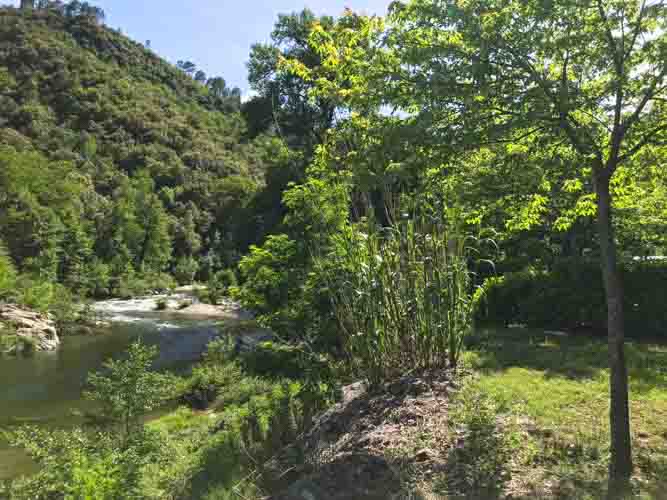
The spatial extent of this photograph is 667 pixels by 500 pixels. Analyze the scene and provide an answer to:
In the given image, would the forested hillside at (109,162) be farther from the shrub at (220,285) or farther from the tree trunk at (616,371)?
the tree trunk at (616,371)

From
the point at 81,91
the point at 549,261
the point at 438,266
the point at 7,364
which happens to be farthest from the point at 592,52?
the point at 81,91

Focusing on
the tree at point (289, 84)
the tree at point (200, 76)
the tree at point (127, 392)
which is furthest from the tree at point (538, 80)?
the tree at point (200, 76)

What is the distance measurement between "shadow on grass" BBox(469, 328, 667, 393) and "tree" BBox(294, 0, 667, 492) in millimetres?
2084

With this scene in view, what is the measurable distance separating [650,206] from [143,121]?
6278cm

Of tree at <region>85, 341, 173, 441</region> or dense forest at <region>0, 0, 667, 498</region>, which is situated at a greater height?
dense forest at <region>0, 0, 667, 498</region>

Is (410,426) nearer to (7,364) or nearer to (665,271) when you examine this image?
(665,271)

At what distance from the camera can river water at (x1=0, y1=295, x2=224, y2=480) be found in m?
8.92

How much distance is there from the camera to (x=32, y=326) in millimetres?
16484

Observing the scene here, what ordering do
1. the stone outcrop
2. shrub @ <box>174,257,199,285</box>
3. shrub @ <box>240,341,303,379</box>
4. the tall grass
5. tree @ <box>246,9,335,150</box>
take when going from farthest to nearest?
shrub @ <box>174,257,199,285</box> → tree @ <box>246,9,335,150</box> → the stone outcrop → shrub @ <box>240,341,303,379</box> → the tall grass

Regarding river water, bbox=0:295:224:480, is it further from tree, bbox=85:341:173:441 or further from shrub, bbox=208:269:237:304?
shrub, bbox=208:269:237:304

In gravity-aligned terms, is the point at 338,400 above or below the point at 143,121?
below

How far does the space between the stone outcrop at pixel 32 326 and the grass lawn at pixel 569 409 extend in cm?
1411

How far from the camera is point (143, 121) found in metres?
61.2

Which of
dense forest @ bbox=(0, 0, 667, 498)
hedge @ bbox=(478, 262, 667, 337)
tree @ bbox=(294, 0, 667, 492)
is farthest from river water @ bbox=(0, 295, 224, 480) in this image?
hedge @ bbox=(478, 262, 667, 337)
